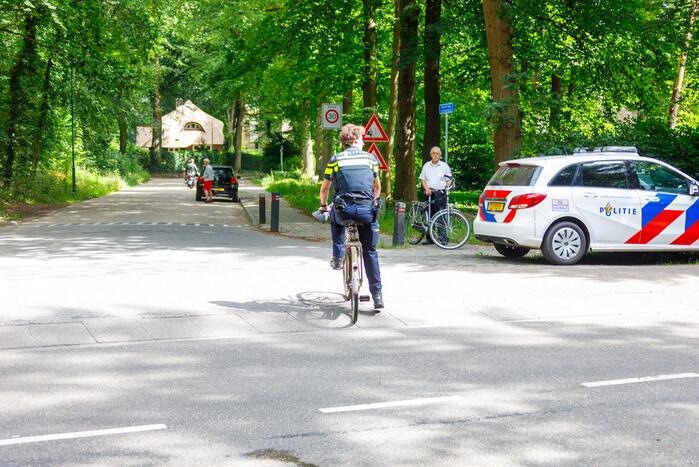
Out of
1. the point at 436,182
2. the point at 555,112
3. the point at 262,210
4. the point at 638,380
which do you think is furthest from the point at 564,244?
the point at 262,210

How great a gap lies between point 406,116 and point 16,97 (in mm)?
14335

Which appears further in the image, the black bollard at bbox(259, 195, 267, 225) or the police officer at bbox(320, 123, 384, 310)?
the black bollard at bbox(259, 195, 267, 225)

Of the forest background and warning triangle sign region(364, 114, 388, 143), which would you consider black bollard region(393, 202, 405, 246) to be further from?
warning triangle sign region(364, 114, 388, 143)

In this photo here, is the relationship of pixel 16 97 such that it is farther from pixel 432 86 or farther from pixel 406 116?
pixel 432 86

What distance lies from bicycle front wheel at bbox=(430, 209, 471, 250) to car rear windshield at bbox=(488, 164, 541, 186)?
6.98ft

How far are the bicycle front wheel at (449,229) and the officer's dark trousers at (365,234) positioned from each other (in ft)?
23.7

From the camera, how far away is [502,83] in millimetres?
17375

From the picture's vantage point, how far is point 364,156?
8.45 metres

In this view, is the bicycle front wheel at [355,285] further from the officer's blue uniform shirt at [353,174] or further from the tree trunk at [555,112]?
the tree trunk at [555,112]

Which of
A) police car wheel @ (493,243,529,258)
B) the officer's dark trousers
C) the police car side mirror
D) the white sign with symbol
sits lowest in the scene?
police car wheel @ (493,243,529,258)

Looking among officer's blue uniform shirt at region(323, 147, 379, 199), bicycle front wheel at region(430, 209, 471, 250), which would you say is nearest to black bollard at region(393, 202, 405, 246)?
bicycle front wheel at region(430, 209, 471, 250)

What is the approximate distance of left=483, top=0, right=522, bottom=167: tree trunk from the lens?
1730 centimetres

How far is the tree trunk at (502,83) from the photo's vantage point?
56.7 ft

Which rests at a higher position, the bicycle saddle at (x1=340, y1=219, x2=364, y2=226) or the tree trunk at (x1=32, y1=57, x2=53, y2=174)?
the tree trunk at (x1=32, y1=57, x2=53, y2=174)
